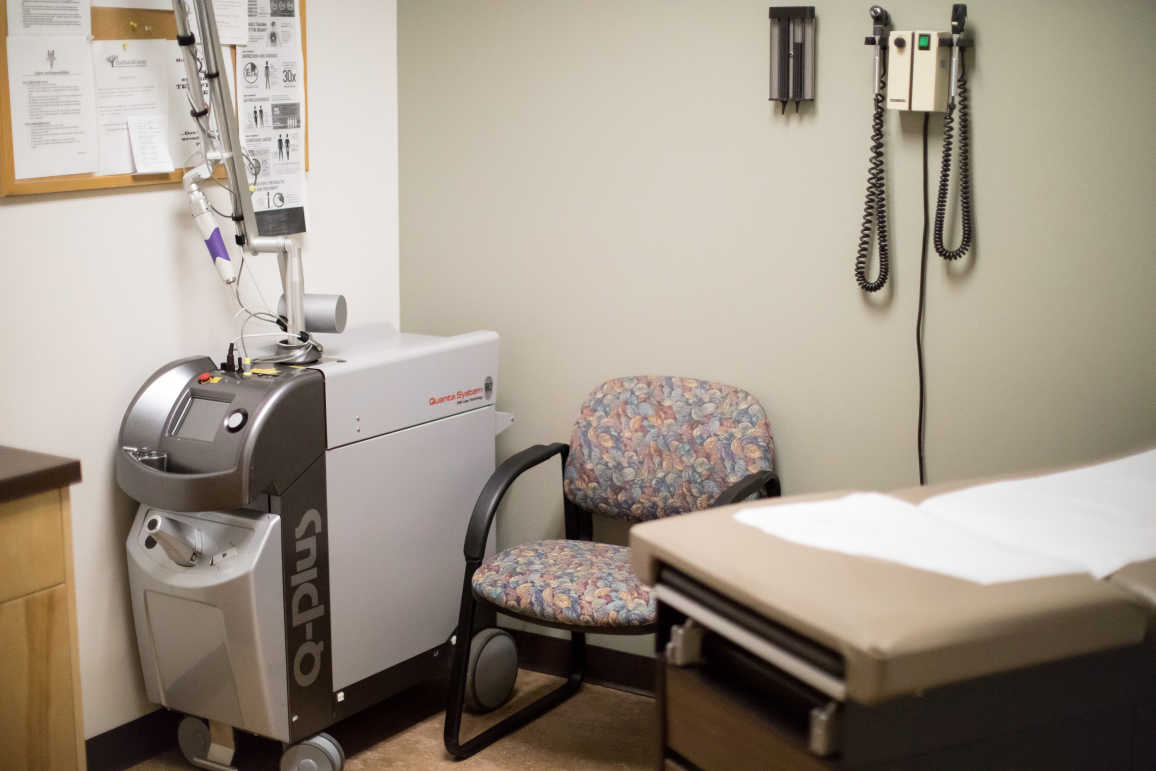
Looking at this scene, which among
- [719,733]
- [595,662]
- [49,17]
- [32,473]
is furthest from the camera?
[595,662]

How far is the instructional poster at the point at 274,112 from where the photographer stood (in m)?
2.80

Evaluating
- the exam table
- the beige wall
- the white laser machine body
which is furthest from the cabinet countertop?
the beige wall

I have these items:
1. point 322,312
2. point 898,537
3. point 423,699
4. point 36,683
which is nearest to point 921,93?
point 898,537

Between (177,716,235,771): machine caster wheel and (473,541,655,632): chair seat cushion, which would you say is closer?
(473,541,655,632): chair seat cushion

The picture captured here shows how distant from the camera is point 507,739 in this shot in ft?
9.21

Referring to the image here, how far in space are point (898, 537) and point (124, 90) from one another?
1903 millimetres

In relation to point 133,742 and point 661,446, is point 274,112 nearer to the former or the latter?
point 661,446

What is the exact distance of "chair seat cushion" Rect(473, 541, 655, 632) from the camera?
8.00 feet

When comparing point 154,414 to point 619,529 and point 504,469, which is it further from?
point 619,529

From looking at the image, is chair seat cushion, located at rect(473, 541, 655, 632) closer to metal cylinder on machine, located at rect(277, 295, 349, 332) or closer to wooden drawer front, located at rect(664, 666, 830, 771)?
metal cylinder on machine, located at rect(277, 295, 349, 332)

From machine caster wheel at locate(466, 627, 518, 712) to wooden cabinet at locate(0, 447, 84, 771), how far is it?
3.21ft

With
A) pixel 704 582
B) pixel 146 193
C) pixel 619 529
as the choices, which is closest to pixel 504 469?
pixel 619 529

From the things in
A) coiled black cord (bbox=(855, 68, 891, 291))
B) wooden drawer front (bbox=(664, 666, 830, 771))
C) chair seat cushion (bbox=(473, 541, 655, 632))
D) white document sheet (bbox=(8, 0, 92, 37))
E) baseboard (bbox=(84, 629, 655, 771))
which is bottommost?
baseboard (bbox=(84, 629, 655, 771))

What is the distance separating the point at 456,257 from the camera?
322 centimetres
